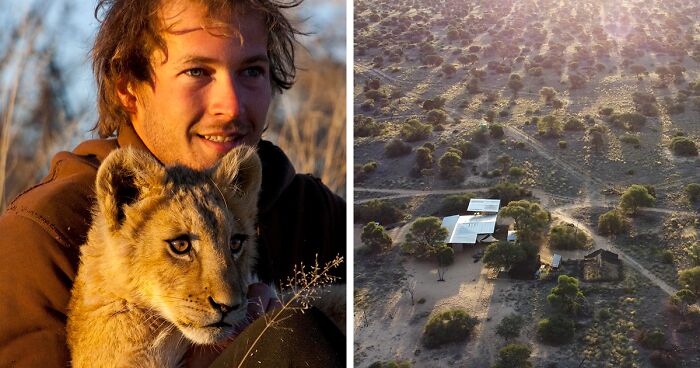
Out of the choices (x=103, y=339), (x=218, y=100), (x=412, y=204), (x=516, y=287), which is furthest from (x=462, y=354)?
(x=103, y=339)

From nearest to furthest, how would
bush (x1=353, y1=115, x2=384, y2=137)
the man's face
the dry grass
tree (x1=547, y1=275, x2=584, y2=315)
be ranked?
the man's face, the dry grass, bush (x1=353, y1=115, x2=384, y2=137), tree (x1=547, y1=275, x2=584, y2=315)

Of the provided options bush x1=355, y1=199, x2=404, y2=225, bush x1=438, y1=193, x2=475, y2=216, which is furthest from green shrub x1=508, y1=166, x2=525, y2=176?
bush x1=355, y1=199, x2=404, y2=225

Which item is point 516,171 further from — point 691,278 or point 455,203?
point 691,278

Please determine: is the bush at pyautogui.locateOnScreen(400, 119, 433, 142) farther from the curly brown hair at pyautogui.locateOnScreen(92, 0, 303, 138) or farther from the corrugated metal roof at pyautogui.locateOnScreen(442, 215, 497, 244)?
the curly brown hair at pyautogui.locateOnScreen(92, 0, 303, 138)

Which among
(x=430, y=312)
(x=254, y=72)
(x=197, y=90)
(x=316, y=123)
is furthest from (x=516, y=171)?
(x=197, y=90)

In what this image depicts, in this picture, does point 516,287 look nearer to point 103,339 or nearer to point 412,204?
point 412,204

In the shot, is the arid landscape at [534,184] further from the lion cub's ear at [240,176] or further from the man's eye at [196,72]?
the lion cub's ear at [240,176]

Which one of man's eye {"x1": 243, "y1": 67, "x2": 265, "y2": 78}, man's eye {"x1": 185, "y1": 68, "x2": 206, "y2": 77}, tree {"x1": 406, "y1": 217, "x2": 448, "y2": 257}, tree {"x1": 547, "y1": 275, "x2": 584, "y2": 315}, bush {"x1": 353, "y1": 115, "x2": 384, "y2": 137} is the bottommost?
tree {"x1": 547, "y1": 275, "x2": 584, "y2": 315}
